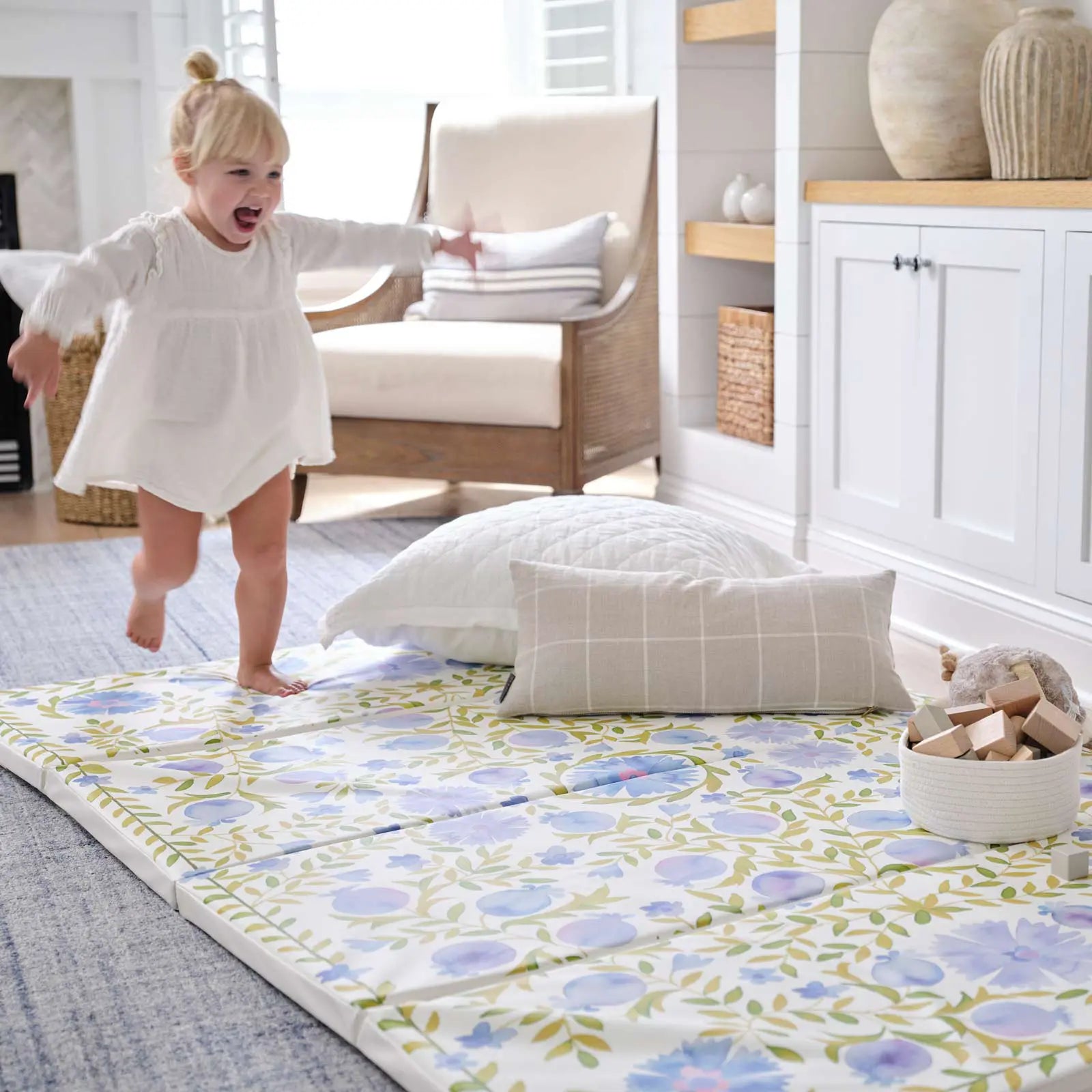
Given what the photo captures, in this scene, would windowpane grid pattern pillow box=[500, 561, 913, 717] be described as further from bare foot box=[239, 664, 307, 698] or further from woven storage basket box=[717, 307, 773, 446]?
woven storage basket box=[717, 307, 773, 446]

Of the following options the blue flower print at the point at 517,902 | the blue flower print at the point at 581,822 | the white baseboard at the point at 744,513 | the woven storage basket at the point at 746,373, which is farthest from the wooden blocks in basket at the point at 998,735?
the woven storage basket at the point at 746,373

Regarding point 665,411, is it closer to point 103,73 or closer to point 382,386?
point 382,386

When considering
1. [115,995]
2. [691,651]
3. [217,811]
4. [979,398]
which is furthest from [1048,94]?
[115,995]

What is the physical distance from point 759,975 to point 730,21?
91.4 inches

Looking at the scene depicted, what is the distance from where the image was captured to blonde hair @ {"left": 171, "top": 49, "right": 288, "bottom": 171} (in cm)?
208

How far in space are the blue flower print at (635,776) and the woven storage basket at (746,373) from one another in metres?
1.39

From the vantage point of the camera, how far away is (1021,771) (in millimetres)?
1594

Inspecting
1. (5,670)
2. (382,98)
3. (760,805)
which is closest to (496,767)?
(760,805)

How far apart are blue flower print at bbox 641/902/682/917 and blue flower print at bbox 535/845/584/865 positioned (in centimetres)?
13

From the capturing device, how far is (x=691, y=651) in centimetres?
200

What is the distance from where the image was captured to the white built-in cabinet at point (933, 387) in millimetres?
2318

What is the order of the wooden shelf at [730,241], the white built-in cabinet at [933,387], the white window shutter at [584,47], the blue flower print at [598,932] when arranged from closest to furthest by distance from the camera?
the blue flower print at [598,932], the white built-in cabinet at [933,387], the wooden shelf at [730,241], the white window shutter at [584,47]

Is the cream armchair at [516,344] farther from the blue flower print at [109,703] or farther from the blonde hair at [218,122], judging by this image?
the blue flower print at [109,703]

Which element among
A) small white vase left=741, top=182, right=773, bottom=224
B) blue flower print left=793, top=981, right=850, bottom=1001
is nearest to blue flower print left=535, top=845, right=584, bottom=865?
blue flower print left=793, top=981, right=850, bottom=1001
